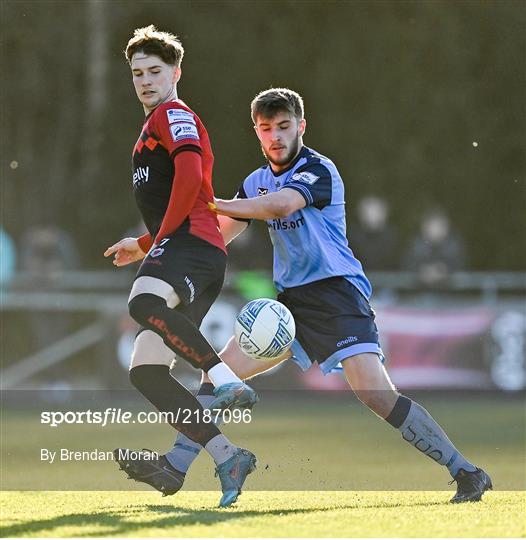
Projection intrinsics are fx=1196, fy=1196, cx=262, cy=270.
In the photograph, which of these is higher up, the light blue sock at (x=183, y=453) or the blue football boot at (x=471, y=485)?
the light blue sock at (x=183, y=453)

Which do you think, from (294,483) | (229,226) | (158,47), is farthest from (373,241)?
(158,47)

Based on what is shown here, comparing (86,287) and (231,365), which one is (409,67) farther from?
(231,365)

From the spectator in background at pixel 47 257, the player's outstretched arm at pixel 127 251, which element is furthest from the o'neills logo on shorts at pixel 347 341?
the spectator in background at pixel 47 257

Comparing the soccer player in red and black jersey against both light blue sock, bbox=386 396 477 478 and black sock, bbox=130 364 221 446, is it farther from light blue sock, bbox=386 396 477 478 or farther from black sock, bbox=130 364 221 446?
light blue sock, bbox=386 396 477 478

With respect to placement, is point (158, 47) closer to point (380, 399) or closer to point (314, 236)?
point (314, 236)

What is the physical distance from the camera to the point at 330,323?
552 centimetres

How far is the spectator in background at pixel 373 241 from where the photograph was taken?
13758mm

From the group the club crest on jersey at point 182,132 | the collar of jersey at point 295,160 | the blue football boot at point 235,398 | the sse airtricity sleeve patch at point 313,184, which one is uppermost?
the club crest on jersey at point 182,132

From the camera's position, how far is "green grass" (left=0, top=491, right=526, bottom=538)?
4348 millimetres

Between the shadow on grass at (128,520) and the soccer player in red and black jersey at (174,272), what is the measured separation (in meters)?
0.16

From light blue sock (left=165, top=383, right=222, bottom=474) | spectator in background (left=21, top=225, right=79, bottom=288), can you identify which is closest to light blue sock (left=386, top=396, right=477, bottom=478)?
light blue sock (left=165, top=383, right=222, bottom=474)

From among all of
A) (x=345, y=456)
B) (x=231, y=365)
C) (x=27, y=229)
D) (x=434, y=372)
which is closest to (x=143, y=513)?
(x=231, y=365)

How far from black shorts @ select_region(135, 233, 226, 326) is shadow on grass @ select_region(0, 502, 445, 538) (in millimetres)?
877

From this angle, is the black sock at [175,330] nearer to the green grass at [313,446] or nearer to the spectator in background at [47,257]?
the green grass at [313,446]
